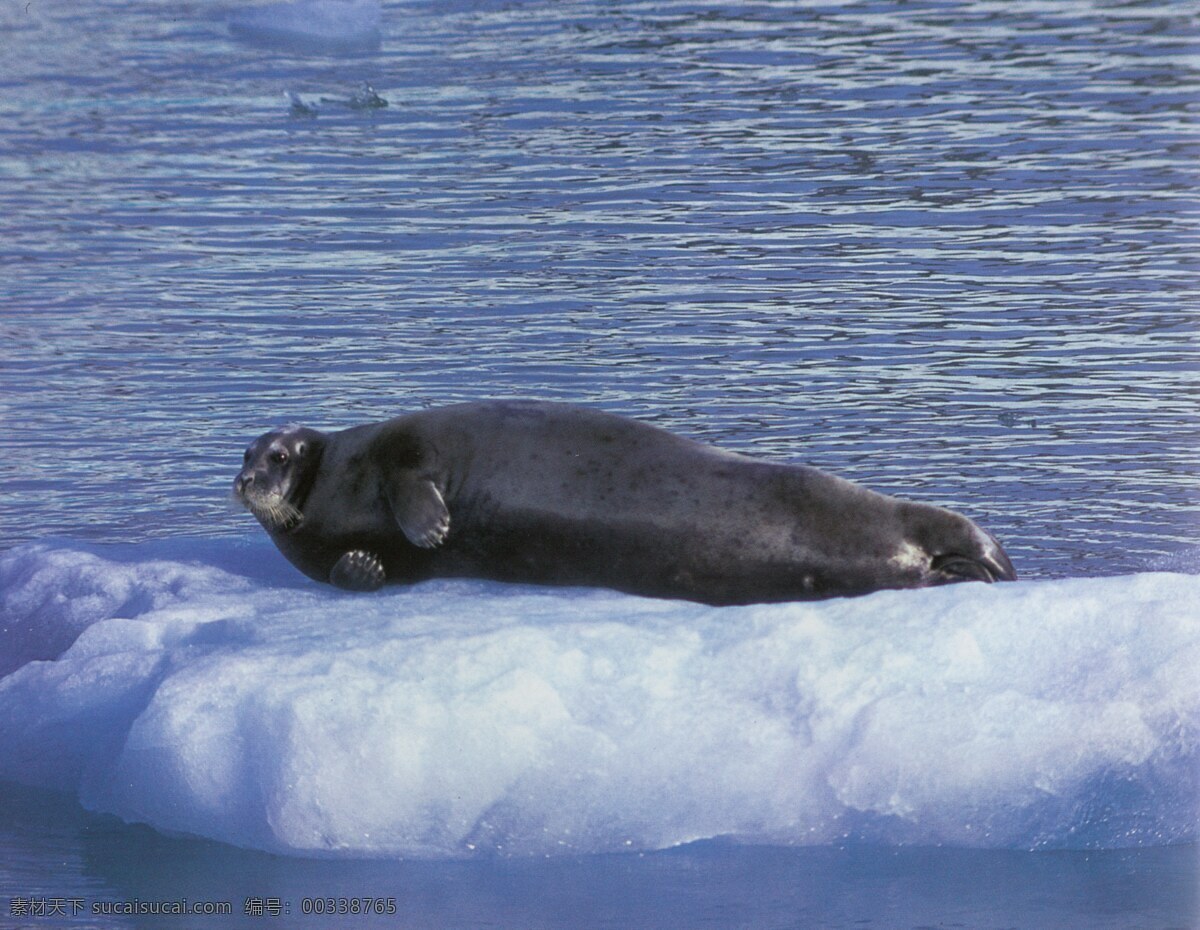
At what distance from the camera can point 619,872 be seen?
4.41m

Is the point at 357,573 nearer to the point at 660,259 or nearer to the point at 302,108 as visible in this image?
the point at 660,259

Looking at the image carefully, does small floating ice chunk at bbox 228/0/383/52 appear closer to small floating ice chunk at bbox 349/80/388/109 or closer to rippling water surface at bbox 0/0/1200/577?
rippling water surface at bbox 0/0/1200/577

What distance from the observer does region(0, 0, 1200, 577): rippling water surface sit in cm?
796

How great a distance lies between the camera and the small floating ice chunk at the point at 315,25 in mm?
19203

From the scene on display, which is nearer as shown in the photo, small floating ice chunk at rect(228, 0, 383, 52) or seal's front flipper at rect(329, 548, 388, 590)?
seal's front flipper at rect(329, 548, 388, 590)

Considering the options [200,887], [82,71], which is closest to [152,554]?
[200,887]

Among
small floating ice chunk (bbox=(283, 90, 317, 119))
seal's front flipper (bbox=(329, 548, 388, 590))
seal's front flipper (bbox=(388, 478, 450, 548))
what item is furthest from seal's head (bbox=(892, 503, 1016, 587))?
small floating ice chunk (bbox=(283, 90, 317, 119))

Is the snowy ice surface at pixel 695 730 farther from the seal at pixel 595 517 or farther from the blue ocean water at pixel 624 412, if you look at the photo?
the seal at pixel 595 517

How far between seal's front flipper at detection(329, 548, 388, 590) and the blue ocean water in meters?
0.12

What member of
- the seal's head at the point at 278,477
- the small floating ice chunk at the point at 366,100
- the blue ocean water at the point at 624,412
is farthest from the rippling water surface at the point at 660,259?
the seal's head at the point at 278,477

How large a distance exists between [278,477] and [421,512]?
50cm

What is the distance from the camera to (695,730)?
4559mm

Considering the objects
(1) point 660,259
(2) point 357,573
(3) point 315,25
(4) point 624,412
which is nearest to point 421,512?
(2) point 357,573

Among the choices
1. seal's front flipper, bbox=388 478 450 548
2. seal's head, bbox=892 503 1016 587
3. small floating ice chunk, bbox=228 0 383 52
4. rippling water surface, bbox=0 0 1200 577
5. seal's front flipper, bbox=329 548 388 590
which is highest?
seal's front flipper, bbox=388 478 450 548
